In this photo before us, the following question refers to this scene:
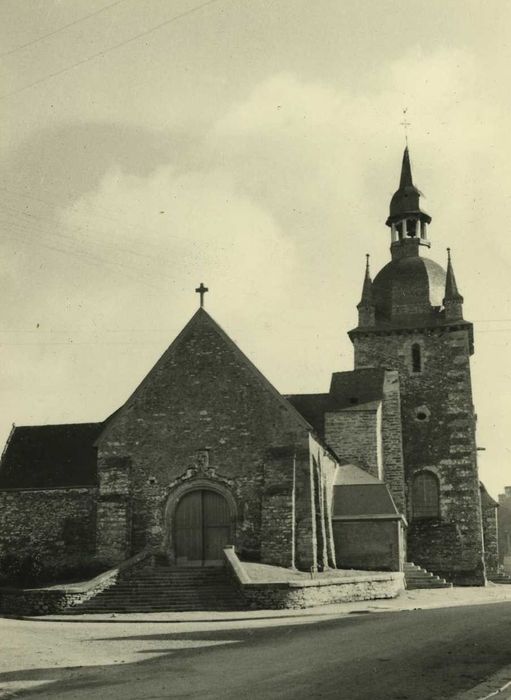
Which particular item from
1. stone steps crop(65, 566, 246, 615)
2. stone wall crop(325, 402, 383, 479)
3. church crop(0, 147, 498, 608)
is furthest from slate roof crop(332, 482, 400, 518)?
stone steps crop(65, 566, 246, 615)

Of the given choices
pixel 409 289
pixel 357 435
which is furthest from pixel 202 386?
pixel 409 289

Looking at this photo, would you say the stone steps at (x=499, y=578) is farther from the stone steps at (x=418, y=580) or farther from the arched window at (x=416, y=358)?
the arched window at (x=416, y=358)

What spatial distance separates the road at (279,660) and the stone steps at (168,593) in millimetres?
4252

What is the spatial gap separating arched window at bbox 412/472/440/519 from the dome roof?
8.37m

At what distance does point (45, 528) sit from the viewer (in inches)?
1380

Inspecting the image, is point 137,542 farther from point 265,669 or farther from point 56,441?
point 265,669

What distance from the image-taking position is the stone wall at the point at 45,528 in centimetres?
3394

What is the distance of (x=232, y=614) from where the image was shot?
21.1m

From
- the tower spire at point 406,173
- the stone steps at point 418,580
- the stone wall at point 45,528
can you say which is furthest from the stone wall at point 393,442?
the stone wall at point 45,528

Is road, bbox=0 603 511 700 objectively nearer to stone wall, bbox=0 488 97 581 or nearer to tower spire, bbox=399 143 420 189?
stone wall, bbox=0 488 97 581

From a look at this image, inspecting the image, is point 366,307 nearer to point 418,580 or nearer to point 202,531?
point 418,580

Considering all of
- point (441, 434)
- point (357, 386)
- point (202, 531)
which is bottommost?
point (202, 531)

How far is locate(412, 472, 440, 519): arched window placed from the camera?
132ft

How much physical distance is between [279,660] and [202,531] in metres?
16.3
